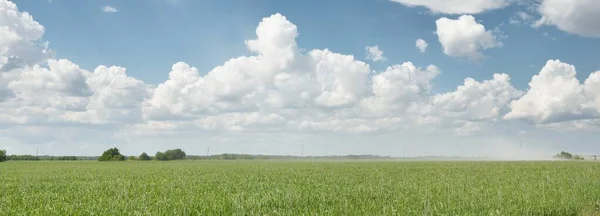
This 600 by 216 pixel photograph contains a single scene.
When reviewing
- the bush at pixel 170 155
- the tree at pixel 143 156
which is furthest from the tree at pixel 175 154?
the tree at pixel 143 156

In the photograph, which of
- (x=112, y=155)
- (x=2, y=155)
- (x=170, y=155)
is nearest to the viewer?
(x=2, y=155)

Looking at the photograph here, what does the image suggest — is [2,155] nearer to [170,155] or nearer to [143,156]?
[143,156]

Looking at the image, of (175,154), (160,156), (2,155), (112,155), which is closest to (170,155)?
(175,154)

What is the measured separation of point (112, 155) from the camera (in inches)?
5630

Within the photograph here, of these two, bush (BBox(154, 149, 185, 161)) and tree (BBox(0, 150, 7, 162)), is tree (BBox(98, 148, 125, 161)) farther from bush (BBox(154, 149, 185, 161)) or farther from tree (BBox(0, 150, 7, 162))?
bush (BBox(154, 149, 185, 161))

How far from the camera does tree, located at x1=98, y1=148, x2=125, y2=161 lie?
141 metres

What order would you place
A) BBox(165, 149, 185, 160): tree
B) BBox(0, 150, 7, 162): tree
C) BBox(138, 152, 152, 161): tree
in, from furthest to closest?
BBox(165, 149, 185, 160): tree < BBox(138, 152, 152, 161): tree < BBox(0, 150, 7, 162): tree

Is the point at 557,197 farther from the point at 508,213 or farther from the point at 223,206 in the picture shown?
the point at 223,206

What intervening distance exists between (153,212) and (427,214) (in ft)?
23.2

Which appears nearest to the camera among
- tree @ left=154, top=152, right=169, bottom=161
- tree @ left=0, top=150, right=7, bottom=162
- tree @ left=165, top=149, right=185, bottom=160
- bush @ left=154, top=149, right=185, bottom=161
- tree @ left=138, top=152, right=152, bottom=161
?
tree @ left=0, top=150, right=7, bottom=162

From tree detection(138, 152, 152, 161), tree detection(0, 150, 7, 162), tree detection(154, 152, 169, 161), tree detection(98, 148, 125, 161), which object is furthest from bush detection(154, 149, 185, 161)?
tree detection(0, 150, 7, 162)

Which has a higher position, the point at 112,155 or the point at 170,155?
the point at 170,155

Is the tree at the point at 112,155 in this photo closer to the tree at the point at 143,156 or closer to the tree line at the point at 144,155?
the tree line at the point at 144,155

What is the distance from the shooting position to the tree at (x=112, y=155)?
463 feet
